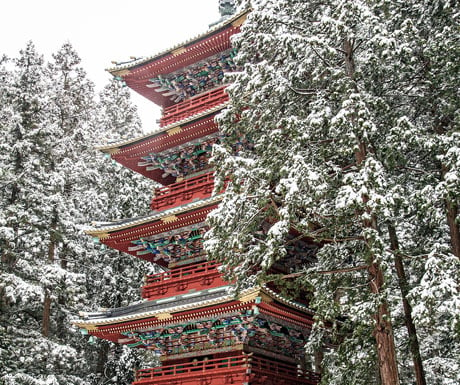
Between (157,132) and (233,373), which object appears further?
(157,132)

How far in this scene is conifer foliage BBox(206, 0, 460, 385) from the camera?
9.66 m

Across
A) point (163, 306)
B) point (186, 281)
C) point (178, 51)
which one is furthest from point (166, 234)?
point (178, 51)

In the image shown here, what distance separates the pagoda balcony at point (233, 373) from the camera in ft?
41.1

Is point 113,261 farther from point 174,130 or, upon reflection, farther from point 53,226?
point 174,130

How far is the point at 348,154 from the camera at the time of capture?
34.2 feet

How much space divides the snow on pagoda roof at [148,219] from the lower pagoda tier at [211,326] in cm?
227

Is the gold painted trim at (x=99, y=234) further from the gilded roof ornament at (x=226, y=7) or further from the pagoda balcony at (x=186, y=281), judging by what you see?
the gilded roof ornament at (x=226, y=7)

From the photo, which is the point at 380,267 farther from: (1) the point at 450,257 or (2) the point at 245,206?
(2) the point at 245,206

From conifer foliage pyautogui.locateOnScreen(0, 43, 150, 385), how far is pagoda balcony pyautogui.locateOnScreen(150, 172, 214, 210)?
5.19 metres

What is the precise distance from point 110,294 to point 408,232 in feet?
44.3

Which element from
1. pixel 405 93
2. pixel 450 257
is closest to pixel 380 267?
pixel 450 257

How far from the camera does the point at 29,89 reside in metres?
20.7

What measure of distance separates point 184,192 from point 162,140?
1854 millimetres

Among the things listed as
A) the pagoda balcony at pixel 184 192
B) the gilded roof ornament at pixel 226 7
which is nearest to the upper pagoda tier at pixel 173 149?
the pagoda balcony at pixel 184 192
